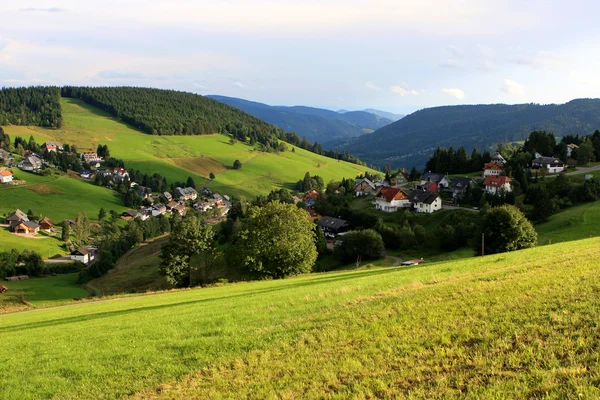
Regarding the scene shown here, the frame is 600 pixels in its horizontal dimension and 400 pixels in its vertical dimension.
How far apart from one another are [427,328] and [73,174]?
7521 inches

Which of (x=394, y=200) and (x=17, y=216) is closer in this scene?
(x=394, y=200)

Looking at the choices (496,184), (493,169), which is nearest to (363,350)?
Result: (496,184)

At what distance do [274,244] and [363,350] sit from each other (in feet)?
121

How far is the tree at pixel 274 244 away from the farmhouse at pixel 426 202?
47.9m

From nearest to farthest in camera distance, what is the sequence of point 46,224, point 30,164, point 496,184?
point 496,184 → point 46,224 → point 30,164

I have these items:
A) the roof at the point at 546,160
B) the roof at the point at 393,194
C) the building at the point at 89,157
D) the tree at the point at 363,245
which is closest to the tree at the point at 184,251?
the tree at the point at 363,245

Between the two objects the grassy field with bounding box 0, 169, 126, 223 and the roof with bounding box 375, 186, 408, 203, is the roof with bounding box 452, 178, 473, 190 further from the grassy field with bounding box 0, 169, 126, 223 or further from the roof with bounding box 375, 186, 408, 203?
the grassy field with bounding box 0, 169, 126, 223

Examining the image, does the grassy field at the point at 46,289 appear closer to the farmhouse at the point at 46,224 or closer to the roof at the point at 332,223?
the farmhouse at the point at 46,224

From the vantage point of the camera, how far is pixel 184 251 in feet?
169

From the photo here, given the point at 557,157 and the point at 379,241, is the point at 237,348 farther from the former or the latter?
the point at 557,157

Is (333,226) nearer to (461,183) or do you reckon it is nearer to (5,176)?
(461,183)

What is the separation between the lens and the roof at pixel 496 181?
288 ft

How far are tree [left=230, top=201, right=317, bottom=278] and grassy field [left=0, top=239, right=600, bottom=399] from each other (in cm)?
2889

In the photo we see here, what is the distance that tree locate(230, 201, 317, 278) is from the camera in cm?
4678
